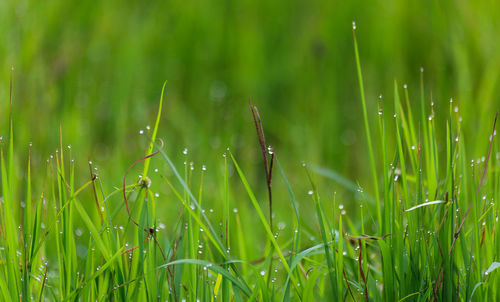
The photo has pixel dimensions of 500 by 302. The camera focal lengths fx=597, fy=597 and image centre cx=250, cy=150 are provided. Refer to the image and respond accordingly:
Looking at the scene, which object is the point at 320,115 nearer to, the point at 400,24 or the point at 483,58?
the point at 400,24

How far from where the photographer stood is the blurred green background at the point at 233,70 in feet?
7.92

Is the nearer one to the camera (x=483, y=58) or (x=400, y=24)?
(x=483, y=58)

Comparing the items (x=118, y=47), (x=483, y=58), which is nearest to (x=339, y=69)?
(x=483, y=58)

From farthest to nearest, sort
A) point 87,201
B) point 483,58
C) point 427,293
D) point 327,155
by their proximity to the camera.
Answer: point 327,155
point 483,58
point 87,201
point 427,293

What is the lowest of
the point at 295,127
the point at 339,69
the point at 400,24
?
the point at 295,127

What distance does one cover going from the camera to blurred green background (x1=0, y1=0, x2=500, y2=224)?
2.41 metres

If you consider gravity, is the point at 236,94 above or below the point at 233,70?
below

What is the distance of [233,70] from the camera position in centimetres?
290

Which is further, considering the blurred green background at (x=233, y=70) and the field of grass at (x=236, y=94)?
the blurred green background at (x=233, y=70)

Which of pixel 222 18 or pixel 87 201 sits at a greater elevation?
pixel 222 18

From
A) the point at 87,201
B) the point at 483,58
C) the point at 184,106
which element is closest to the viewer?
the point at 87,201

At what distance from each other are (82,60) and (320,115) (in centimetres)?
113

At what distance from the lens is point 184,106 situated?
2.82 meters

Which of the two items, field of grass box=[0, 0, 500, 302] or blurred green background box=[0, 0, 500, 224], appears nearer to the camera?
field of grass box=[0, 0, 500, 302]
